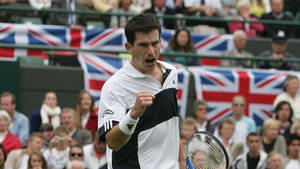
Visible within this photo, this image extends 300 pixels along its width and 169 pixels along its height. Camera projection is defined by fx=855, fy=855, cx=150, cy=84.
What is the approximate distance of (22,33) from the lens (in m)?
14.6

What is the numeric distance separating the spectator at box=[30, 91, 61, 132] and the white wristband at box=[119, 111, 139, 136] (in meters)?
6.87

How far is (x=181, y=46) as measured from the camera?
14.1m

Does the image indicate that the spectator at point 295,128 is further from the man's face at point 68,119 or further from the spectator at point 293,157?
the man's face at point 68,119

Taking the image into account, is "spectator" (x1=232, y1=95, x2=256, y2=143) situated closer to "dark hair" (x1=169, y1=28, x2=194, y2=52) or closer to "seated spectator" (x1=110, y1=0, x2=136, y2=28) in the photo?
"dark hair" (x1=169, y1=28, x2=194, y2=52)

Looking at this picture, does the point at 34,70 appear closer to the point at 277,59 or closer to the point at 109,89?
the point at 277,59

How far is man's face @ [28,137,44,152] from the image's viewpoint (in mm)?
11328

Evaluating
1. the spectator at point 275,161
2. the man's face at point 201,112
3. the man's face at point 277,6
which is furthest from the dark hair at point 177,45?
the spectator at point 275,161

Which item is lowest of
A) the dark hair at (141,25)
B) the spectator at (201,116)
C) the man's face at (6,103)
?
the spectator at (201,116)

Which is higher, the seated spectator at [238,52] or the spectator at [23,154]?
the seated spectator at [238,52]

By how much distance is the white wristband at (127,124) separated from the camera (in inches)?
220

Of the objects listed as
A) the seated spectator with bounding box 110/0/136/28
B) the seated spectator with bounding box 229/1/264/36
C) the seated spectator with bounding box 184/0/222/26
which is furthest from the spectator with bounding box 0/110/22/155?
the seated spectator with bounding box 229/1/264/36

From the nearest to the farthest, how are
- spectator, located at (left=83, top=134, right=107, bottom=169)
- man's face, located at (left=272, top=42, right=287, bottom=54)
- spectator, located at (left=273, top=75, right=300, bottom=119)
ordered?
spectator, located at (left=83, top=134, right=107, bottom=169), spectator, located at (left=273, top=75, right=300, bottom=119), man's face, located at (left=272, top=42, right=287, bottom=54)

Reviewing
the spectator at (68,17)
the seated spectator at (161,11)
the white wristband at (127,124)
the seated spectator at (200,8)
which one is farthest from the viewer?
the seated spectator at (200,8)

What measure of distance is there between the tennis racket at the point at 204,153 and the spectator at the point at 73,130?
5.79m
